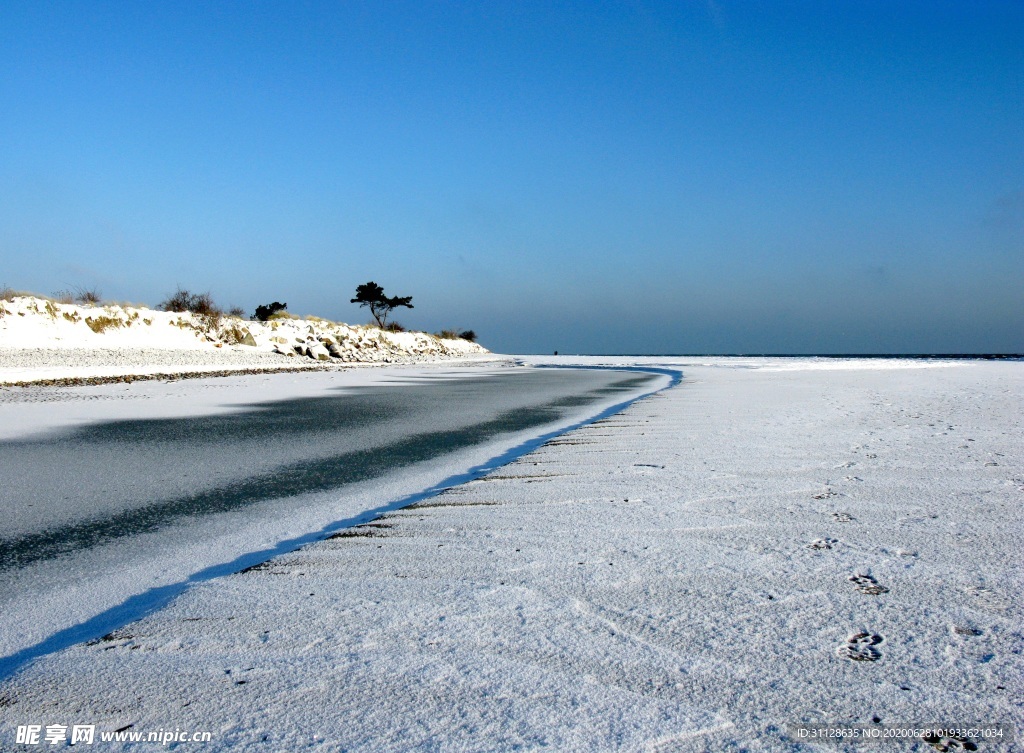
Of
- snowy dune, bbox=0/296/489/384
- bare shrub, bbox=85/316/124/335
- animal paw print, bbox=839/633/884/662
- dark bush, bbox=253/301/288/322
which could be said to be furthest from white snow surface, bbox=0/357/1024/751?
dark bush, bbox=253/301/288/322

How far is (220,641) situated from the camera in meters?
1.87

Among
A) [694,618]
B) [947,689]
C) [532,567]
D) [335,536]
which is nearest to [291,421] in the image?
[335,536]

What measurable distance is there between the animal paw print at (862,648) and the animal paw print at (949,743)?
292 millimetres

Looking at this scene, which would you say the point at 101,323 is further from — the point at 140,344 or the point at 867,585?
the point at 867,585

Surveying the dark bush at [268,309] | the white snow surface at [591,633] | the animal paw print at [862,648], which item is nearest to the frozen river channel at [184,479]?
the white snow surface at [591,633]

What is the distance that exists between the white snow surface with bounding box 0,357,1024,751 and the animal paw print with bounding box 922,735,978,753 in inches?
2.0

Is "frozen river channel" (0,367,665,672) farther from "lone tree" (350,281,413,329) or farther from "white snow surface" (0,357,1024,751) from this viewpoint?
"lone tree" (350,281,413,329)

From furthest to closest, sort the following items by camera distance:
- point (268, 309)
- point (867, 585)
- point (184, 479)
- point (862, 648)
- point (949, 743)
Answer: point (268, 309), point (184, 479), point (867, 585), point (862, 648), point (949, 743)

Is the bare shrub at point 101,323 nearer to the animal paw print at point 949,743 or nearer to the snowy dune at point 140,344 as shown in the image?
the snowy dune at point 140,344

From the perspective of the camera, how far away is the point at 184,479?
4.45 meters

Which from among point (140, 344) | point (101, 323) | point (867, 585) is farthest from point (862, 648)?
point (101, 323)

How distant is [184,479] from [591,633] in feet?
11.5

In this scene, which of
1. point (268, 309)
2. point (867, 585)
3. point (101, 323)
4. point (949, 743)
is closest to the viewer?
point (949, 743)

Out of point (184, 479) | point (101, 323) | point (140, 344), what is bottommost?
point (184, 479)
